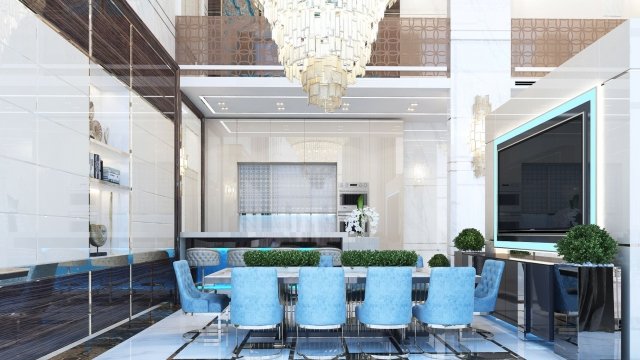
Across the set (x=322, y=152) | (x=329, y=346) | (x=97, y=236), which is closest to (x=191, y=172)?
(x=322, y=152)

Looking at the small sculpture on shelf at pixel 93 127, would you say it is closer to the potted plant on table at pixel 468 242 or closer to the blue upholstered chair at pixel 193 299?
the blue upholstered chair at pixel 193 299

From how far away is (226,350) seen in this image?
5848 mm

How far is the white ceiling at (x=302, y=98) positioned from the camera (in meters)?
9.53

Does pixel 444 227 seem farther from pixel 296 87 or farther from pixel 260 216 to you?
pixel 296 87

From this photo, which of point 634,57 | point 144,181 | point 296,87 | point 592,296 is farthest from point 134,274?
point 634,57

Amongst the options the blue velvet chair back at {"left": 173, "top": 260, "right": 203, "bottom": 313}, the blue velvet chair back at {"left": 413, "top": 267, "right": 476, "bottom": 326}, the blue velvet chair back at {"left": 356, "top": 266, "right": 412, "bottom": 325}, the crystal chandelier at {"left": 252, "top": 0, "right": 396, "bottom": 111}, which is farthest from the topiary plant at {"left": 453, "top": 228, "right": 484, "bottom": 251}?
the blue velvet chair back at {"left": 173, "top": 260, "right": 203, "bottom": 313}

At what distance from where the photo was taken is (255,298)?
5.42 meters

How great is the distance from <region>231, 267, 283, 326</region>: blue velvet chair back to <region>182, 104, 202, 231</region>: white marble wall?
205 inches

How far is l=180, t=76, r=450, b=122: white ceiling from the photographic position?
9531mm

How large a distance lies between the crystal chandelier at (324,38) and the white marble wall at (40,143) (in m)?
1.82

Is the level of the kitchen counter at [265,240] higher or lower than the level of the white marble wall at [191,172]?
lower

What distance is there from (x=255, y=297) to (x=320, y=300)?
21.2 inches

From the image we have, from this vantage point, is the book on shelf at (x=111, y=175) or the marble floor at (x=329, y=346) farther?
the book on shelf at (x=111, y=175)

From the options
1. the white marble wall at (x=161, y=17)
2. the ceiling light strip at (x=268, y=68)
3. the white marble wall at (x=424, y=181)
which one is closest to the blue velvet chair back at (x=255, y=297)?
the white marble wall at (x=161, y=17)
